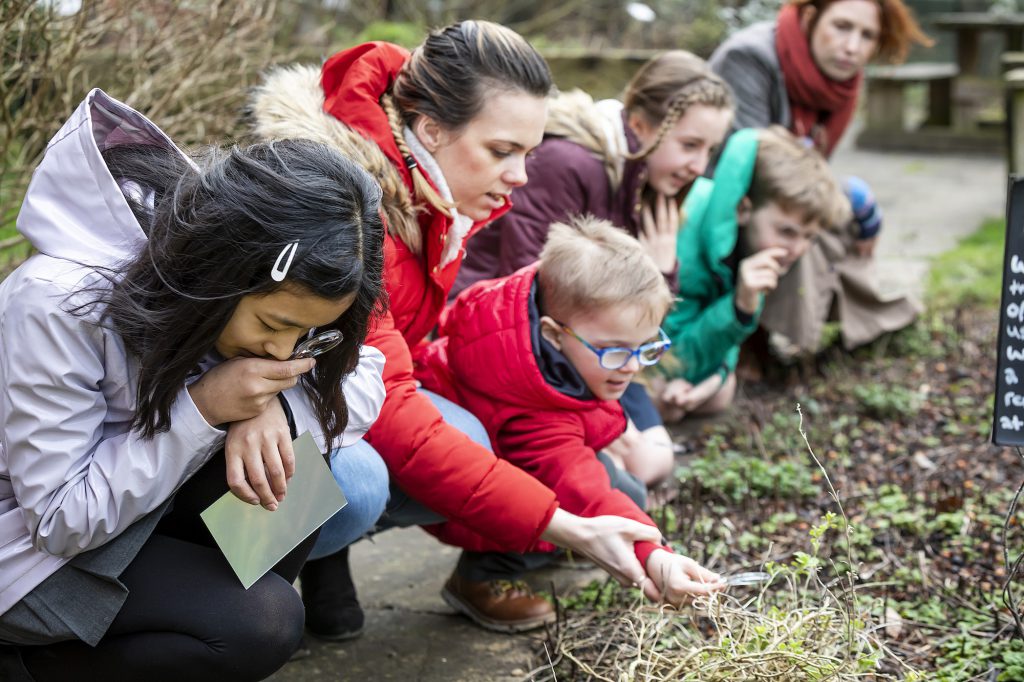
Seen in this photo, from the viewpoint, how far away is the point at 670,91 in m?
3.64

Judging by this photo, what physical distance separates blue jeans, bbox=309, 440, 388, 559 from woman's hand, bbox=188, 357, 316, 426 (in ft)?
1.10

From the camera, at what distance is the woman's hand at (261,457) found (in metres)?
1.94

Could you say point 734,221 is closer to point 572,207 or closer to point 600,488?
point 572,207

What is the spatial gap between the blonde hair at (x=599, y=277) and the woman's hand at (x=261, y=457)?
2.78 ft

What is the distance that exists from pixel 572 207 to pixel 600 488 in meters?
1.17

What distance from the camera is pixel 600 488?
2.52m

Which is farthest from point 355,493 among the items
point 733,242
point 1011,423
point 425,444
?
point 733,242

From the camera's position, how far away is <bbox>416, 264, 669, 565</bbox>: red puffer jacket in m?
2.54

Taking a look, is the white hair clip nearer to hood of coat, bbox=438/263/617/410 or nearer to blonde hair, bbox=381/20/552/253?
blonde hair, bbox=381/20/552/253

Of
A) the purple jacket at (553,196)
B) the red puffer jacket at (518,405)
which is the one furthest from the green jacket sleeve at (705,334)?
the red puffer jacket at (518,405)

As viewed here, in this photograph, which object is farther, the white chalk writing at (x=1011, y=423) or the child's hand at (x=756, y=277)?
the child's hand at (x=756, y=277)

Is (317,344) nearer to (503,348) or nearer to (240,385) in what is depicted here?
(240,385)

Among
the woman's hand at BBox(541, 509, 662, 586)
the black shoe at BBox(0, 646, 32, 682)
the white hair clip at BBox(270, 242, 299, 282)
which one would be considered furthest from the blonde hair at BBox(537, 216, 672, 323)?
the black shoe at BBox(0, 646, 32, 682)

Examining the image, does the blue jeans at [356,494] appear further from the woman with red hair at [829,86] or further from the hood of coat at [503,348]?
the woman with red hair at [829,86]
